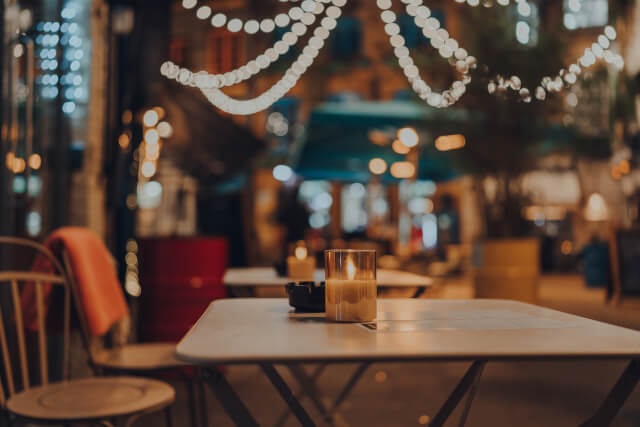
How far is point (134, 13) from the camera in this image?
4.14 meters

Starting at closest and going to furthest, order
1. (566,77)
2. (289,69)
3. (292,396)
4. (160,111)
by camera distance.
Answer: (292,396)
(566,77)
(289,69)
(160,111)

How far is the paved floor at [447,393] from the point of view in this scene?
9.82 feet

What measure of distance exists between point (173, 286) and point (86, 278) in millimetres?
1420

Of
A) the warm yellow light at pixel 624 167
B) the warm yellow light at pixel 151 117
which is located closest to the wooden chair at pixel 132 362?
the warm yellow light at pixel 151 117

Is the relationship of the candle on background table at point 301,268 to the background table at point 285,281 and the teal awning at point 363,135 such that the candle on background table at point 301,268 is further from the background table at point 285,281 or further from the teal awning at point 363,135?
the teal awning at point 363,135

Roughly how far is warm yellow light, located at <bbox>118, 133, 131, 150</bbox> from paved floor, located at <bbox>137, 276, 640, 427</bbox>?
65.3 inches

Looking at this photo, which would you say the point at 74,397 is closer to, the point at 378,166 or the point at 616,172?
the point at 378,166

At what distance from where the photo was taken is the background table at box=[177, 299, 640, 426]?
965 millimetres

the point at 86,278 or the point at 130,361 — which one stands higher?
the point at 86,278

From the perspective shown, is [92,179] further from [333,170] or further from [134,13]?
[333,170]

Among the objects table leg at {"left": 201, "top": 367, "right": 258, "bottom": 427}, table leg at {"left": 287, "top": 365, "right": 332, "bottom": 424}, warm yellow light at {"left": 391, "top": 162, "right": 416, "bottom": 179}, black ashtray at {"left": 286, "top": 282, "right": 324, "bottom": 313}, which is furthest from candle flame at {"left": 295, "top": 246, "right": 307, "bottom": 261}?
warm yellow light at {"left": 391, "top": 162, "right": 416, "bottom": 179}

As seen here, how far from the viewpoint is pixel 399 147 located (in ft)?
25.8

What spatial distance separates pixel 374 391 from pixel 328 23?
2225 mm

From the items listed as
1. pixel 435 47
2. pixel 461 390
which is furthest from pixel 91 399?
pixel 435 47
